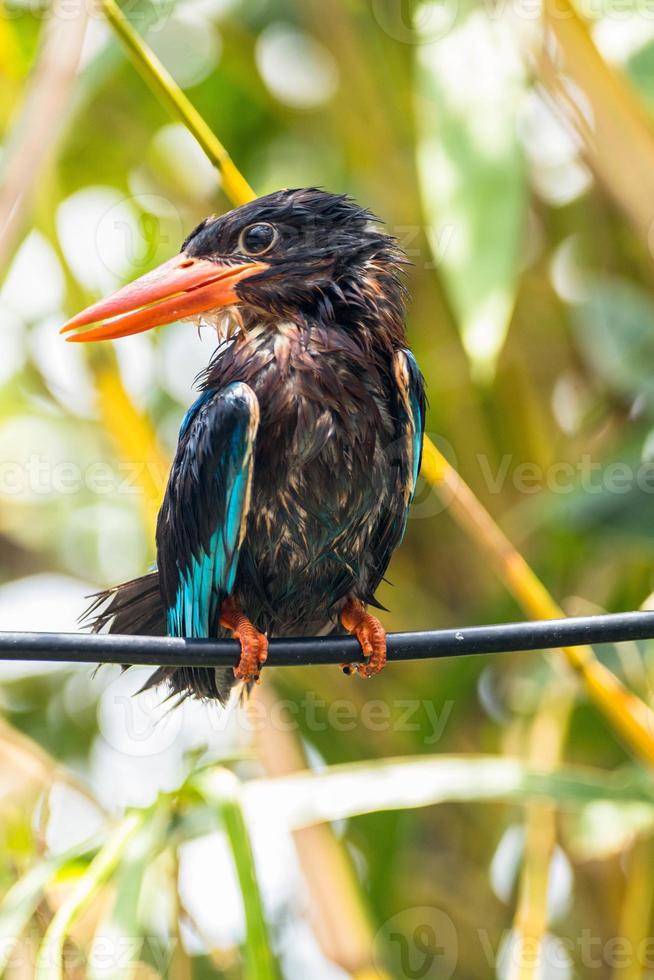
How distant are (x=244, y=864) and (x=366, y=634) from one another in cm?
51

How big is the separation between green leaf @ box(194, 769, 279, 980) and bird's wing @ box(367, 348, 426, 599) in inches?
24.4

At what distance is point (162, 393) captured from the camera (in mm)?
4395

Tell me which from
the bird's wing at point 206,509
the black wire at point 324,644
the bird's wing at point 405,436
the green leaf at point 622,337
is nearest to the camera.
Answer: the black wire at point 324,644

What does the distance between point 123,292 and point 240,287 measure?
0.80 ft

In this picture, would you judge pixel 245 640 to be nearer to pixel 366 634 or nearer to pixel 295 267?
pixel 366 634

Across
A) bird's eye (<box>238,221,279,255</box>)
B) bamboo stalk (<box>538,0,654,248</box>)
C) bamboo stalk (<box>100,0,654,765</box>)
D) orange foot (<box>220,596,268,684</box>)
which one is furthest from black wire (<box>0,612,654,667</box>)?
bamboo stalk (<box>538,0,654,248</box>)

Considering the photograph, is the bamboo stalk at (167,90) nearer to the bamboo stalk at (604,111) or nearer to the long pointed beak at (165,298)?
the long pointed beak at (165,298)

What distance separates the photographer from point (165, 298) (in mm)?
2416

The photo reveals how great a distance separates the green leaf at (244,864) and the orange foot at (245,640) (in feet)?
1.03

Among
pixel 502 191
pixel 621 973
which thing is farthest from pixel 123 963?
pixel 502 191

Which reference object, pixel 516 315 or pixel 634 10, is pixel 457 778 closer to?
pixel 516 315

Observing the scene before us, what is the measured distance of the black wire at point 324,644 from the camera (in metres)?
1.76

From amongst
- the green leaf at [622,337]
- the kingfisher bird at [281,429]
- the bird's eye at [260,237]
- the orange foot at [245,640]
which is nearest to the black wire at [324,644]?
the orange foot at [245,640]

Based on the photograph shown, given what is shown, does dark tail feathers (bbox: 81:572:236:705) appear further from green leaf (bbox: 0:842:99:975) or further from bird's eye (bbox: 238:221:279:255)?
bird's eye (bbox: 238:221:279:255)
